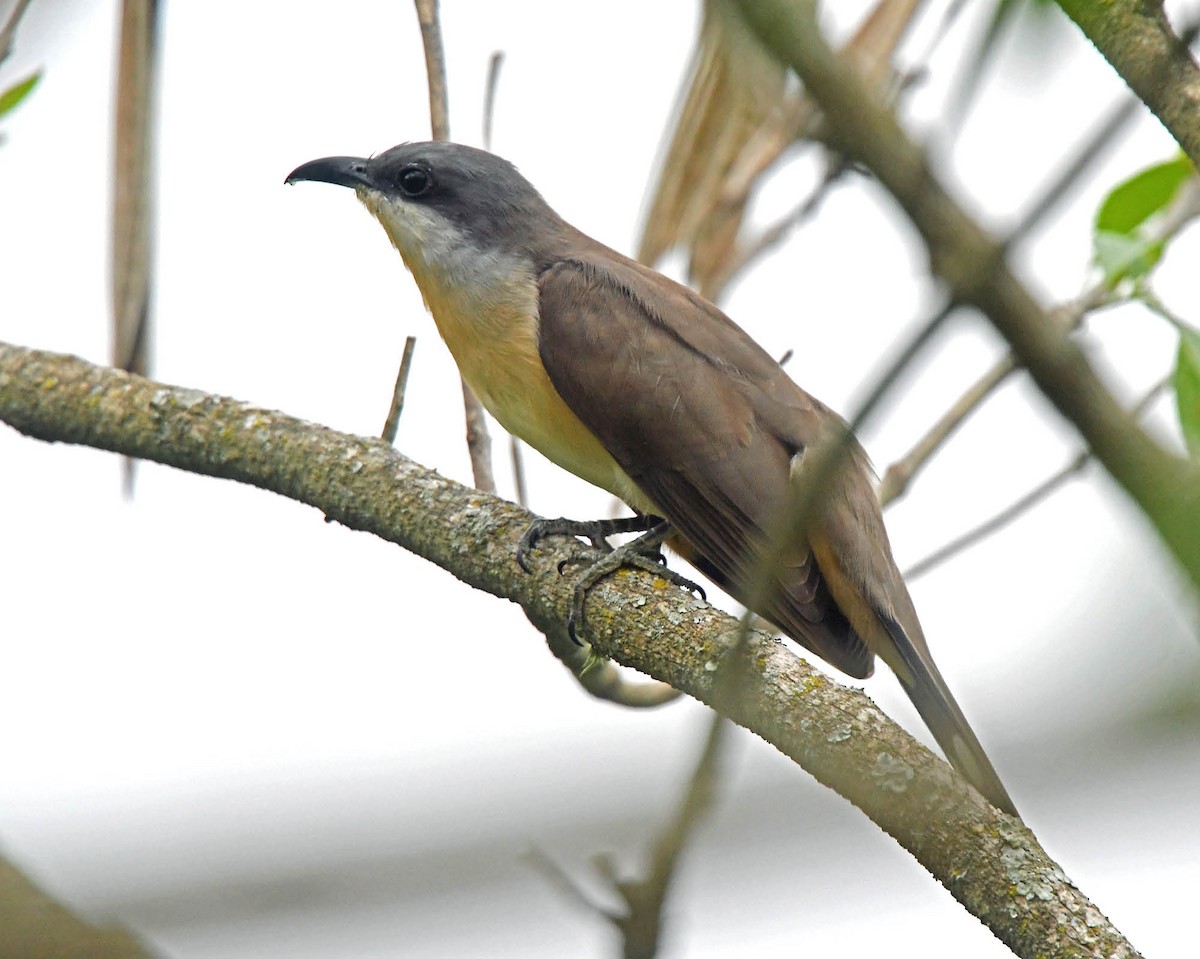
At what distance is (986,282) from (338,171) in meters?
4.52

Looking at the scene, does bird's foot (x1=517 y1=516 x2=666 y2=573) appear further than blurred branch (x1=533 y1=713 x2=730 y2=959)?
Yes

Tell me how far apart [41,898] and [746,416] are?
11.2 feet

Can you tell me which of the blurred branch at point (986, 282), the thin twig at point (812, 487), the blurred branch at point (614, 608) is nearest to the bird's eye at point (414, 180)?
the blurred branch at point (614, 608)

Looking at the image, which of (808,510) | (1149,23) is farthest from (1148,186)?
(808,510)

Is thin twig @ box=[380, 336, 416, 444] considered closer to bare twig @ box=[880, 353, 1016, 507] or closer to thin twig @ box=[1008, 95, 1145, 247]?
bare twig @ box=[880, 353, 1016, 507]

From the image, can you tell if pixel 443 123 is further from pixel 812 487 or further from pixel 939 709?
pixel 812 487

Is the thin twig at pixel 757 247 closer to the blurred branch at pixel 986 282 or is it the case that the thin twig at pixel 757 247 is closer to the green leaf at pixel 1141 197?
the green leaf at pixel 1141 197

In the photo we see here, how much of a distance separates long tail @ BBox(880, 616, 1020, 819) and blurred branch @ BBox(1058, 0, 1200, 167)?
1.37m

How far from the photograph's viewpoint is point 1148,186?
10.8ft

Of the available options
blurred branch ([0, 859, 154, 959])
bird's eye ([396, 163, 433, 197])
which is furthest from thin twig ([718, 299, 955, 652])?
bird's eye ([396, 163, 433, 197])

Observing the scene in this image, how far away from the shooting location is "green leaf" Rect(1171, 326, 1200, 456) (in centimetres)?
256

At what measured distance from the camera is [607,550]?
4117 mm

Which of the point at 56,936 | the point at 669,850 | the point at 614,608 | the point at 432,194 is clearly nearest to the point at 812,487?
the point at 669,850

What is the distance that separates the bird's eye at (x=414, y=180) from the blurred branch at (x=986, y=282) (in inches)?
165
